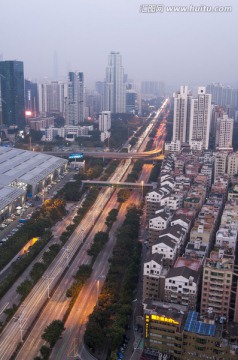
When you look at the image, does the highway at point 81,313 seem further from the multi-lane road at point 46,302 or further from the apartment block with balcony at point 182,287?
the apartment block with balcony at point 182,287

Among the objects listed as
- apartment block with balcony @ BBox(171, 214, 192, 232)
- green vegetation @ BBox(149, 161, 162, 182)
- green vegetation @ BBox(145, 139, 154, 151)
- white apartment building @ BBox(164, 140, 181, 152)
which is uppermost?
white apartment building @ BBox(164, 140, 181, 152)

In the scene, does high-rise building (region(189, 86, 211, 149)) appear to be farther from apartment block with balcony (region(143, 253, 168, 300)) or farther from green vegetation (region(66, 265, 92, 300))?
apartment block with balcony (region(143, 253, 168, 300))

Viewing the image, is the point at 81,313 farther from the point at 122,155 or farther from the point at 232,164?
the point at 122,155

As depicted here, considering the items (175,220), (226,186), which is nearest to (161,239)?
(175,220)

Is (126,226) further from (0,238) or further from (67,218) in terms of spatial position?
(0,238)

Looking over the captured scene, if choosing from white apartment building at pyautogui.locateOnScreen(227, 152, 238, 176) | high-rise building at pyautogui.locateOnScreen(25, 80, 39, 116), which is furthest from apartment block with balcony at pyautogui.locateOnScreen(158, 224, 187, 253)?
high-rise building at pyautogui.locateOnScreen(25, 80, 39, 116)

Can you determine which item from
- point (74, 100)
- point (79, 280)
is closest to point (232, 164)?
point (79, 280)
